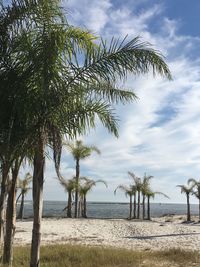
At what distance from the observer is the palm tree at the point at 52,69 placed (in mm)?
6648

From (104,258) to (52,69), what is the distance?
21.7ft

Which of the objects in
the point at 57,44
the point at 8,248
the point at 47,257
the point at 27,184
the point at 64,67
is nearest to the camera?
the point at 57,44

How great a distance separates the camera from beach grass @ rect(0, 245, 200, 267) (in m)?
10.7

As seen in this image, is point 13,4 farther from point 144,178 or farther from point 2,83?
point 144,178

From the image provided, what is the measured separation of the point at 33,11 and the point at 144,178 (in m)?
36.6

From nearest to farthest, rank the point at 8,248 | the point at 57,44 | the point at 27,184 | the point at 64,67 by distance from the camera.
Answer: the point at 57,44 < the point at 64,67 < the point at 8,248 < the point at 27,184

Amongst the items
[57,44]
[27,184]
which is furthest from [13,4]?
[27,184]

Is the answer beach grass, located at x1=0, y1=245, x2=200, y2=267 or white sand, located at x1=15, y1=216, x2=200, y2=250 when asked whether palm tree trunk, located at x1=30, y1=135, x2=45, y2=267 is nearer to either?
beach grass, located at x1=0, y1=245, x2=200, y2=267

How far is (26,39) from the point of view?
263 inches

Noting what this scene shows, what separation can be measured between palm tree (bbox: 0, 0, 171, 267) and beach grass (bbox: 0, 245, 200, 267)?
3.42 meters

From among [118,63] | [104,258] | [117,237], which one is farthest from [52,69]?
[117,237]

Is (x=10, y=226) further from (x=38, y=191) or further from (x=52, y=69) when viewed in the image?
(x=52, y=69)

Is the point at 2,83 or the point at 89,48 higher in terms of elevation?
the point at 89,48

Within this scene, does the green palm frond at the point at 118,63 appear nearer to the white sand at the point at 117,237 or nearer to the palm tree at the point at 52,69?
the palm tree at the point at 52,69
